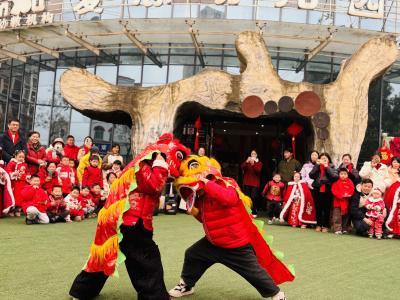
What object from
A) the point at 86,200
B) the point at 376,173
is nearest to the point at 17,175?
the point at 86,200

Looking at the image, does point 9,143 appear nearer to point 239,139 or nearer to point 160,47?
point 239,139

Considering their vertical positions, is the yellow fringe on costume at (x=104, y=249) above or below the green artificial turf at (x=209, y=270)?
above

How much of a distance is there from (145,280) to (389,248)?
15.3 ft

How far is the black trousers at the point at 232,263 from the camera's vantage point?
134 inches

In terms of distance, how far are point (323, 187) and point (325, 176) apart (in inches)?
9.1

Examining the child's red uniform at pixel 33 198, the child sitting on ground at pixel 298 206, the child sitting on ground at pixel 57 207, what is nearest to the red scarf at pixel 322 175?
the child sitting on ground at pixel 298 206

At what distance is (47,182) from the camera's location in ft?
27.1

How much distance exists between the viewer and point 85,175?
8.87m

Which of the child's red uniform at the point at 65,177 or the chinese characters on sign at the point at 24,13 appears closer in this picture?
the child's red uniform at the point at 65,177

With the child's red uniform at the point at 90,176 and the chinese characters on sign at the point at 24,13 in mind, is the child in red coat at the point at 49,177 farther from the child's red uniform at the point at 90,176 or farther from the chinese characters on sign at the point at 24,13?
the chinese characters on sign at the point at 24,13

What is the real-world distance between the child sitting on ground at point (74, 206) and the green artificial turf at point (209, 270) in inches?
26.4

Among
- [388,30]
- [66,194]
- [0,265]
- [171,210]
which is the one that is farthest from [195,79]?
[388,30]

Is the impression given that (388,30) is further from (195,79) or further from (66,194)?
(66,194)

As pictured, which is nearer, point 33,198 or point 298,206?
point 33,198
